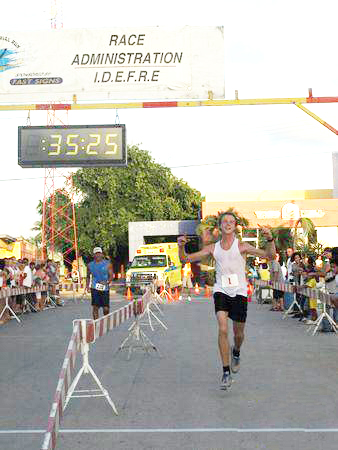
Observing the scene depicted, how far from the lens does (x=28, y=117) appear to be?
57.9 feet

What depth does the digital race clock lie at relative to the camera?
1588cm

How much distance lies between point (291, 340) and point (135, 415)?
24.5ft

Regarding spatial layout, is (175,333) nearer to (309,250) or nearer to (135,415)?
(135,415)

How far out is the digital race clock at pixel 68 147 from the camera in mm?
15875

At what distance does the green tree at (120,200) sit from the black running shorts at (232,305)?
48.4 m

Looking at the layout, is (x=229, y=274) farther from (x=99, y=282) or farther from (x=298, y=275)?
(x=298, y=275)

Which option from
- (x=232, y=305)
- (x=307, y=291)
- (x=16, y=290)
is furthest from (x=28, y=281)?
(x=232, y=305)

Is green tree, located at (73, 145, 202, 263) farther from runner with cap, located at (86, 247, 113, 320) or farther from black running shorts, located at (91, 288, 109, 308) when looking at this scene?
black running shorts, located at (91, 288, 109, 308)

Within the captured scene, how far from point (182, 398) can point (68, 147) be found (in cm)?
915

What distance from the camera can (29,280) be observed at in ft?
77.4

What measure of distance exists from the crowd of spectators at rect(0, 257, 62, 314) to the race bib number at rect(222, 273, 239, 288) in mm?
11531

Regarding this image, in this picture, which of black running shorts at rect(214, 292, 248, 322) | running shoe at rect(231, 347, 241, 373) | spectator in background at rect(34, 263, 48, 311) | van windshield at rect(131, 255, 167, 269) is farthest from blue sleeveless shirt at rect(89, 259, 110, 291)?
van windshield at rect(131, 255, 167, 269)

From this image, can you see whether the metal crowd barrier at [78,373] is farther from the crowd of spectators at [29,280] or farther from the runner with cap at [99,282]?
the crowd of spectators at [29,280]

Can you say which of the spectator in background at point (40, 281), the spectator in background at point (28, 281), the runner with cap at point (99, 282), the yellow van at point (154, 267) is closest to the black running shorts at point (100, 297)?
the runner with cap at point (99, 282)
